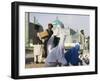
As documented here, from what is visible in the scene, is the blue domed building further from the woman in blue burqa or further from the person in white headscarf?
the woman in blue burqa

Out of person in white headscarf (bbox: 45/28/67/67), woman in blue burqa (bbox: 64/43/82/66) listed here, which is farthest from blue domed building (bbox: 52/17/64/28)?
woman in blue burqa (bbox: 64/43/82/66)

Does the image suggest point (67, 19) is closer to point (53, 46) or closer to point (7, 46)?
point (53, 46)

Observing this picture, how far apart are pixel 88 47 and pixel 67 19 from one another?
7.2 inches

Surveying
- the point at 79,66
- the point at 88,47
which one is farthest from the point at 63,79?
the point at 88,47

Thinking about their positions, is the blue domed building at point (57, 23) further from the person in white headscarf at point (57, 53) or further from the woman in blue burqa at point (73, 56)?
the woman in blue burqa at point (73, 56)

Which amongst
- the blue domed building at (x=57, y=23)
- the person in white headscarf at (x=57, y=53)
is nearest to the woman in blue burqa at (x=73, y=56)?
the person in white headscarf at (x=57, y=53)

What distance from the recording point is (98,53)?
1.50m

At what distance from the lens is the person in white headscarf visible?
1376mm

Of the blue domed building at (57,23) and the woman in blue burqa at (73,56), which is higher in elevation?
the blue domed building at (57,23)

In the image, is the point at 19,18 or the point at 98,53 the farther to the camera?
the point at 98,53

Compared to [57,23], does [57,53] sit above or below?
below

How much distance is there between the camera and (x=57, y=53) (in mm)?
1394

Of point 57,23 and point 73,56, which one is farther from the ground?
point 57,23

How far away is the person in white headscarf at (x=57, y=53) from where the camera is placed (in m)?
1.38
